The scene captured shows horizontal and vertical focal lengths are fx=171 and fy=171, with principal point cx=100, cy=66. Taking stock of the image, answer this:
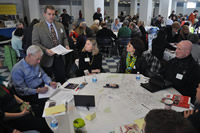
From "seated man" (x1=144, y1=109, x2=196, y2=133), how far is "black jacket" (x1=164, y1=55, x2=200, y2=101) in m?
1.88

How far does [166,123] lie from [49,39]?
2.74m

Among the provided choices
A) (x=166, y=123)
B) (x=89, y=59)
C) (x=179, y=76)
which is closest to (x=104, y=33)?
(x=89, y=59)

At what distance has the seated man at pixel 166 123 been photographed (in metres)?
0.95

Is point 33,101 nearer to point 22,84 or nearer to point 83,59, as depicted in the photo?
point 22,84

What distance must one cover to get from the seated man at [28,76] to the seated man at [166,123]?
5.69 feet

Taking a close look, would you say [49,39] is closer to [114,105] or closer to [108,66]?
[114,105]

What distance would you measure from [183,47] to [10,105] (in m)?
2.60

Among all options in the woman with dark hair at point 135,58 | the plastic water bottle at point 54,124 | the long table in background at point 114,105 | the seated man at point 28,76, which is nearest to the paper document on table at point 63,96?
the long table in background at point 114,105

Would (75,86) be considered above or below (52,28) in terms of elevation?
below

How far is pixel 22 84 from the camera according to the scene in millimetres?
2516

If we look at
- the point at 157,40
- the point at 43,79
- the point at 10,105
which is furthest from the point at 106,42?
the point at 10,105

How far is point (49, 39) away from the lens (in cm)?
322

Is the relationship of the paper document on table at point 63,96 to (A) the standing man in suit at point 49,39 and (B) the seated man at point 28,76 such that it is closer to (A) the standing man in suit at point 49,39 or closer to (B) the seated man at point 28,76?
(B) the seated man at point 28,76

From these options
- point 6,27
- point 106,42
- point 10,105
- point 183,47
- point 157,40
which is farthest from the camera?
point 6,27
